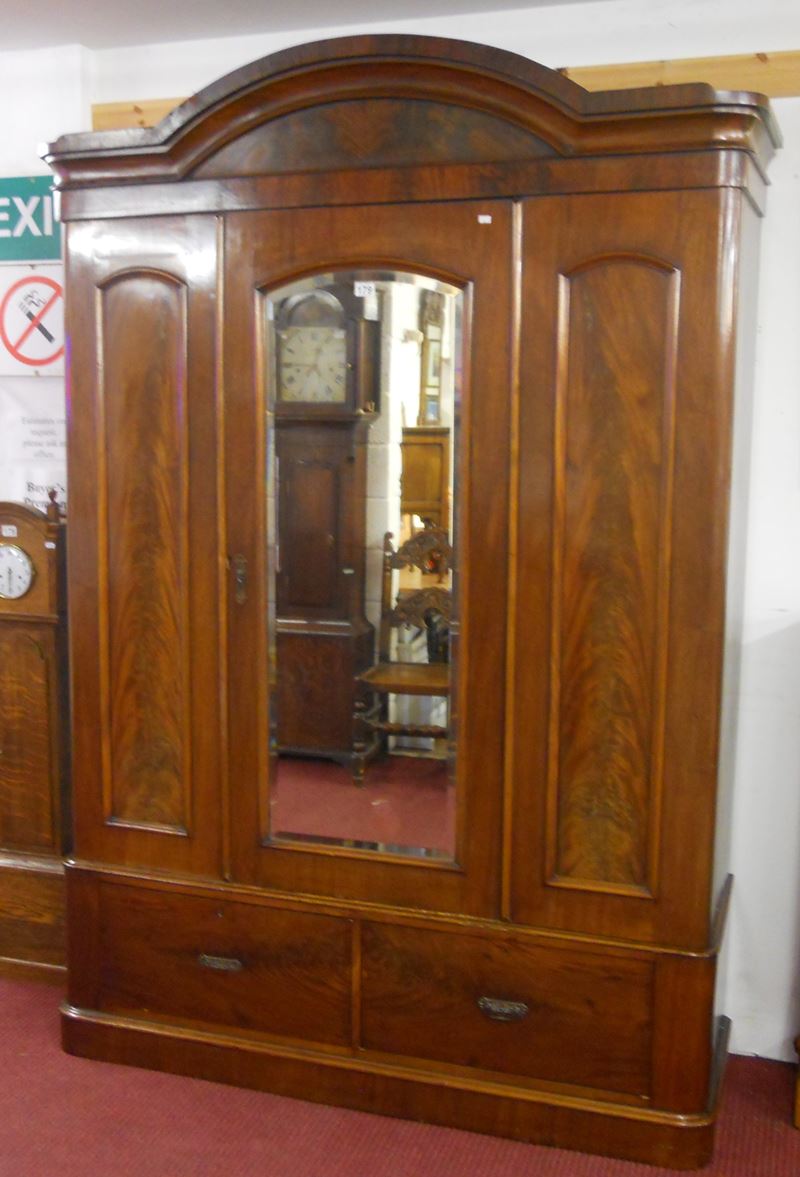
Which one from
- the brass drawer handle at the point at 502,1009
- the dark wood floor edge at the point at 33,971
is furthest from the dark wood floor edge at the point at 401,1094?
the dark wood floor edge at the point at 33,971

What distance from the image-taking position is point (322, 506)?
95.2 inches

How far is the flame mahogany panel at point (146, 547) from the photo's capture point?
2.44m

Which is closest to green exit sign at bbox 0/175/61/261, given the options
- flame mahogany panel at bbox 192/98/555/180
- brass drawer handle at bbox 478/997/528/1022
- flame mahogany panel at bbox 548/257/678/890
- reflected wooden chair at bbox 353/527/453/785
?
flame mahogany panel at bbox 192/98/555/180

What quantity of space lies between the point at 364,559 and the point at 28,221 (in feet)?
4.92

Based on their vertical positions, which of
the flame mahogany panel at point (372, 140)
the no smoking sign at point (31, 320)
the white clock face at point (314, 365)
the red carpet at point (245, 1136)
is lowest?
the red carpet at point (245, 1136)

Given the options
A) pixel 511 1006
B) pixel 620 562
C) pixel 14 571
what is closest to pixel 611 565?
pixel 620 562

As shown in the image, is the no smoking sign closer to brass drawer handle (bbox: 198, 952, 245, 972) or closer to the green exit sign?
the green exit sign

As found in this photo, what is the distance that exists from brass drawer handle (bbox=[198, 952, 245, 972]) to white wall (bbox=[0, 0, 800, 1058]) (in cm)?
118

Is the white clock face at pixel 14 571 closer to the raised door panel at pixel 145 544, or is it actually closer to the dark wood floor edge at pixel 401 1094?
the raised door panel at pixel 145 544

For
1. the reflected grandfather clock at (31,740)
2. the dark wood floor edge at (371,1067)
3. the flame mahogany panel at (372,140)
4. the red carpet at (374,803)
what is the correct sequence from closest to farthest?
the flame mahogany panel at (372,140) < the dark wood floor edge at (371,1067) < the red carpet at (374,803) < the reflected grandfather clock at (31,740)

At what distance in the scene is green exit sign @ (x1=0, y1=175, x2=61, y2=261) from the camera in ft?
10.0

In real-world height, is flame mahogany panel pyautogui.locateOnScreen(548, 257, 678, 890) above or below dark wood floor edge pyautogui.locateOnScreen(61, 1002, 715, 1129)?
above

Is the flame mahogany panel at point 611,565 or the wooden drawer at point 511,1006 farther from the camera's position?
the wooden drawer at point 511,1006

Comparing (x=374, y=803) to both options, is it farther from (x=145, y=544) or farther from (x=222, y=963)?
(x=145, y=544)
